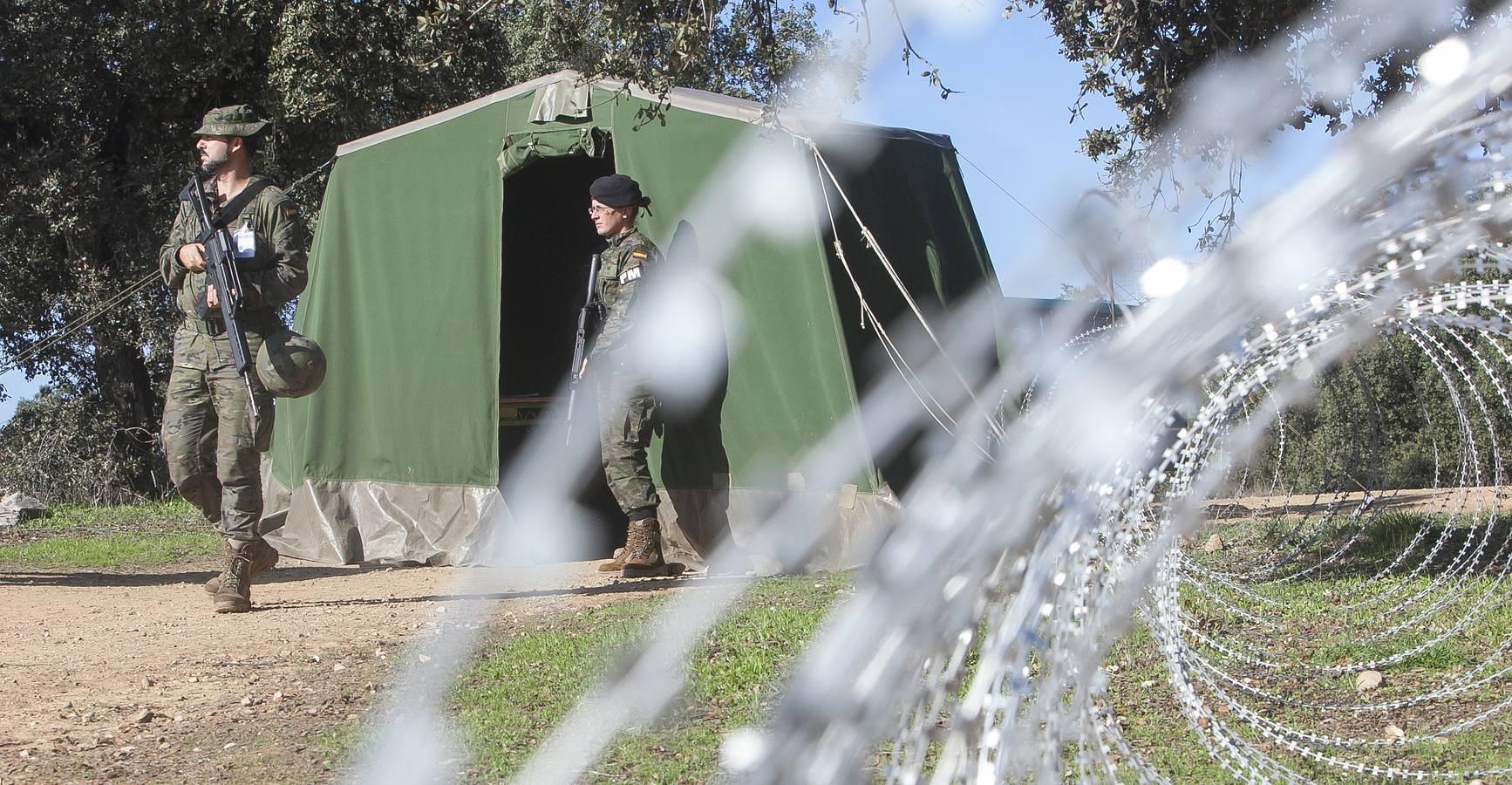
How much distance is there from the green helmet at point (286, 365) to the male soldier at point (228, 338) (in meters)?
0.07

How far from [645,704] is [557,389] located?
556cm

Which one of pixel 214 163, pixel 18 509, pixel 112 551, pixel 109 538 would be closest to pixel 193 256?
pixel 214 163

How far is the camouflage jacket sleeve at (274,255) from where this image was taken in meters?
5.50

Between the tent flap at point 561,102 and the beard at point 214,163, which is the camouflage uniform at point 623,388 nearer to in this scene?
Answer: the tent flap at point 561,102

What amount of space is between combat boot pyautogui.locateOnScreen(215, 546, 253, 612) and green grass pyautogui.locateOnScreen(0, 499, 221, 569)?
2.71 meters

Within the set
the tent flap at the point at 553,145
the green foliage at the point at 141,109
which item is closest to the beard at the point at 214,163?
the tent flap at the point at 553,145

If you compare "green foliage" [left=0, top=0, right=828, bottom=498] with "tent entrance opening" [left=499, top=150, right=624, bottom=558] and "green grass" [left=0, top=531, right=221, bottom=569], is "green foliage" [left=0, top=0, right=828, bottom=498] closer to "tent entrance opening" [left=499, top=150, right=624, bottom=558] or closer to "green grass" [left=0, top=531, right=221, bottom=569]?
"tent entrance opening" [left=499, top=150, right=624, bottom=558]

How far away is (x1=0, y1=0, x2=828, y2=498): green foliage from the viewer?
12711 millimetres

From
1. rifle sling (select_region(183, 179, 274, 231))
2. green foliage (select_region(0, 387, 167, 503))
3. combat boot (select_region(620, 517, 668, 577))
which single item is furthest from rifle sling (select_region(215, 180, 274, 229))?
green foliage (select_region(0, 387, 167, 503))

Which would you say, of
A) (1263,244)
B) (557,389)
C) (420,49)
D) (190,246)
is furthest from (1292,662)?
(420,49)

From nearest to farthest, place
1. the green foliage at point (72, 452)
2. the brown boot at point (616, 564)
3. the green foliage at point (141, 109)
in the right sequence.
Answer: the brown boot at point (616, 564) → the green foliage at point (141, 109) → the green foliage at point (72, 452)

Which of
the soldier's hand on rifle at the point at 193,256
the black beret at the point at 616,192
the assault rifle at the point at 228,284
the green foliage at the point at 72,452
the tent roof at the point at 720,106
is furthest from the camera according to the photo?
the green foliage at the point at 72,452

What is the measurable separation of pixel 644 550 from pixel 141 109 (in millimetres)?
9706

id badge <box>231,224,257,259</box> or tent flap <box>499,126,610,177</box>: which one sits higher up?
tent flap <box>499,126,610,177</box>
